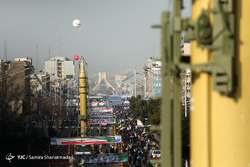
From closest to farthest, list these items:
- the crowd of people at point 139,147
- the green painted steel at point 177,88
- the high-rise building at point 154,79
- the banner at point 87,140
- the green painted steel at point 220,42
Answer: the green painted steel at point 220,42
the green painted steel at point 177,88
the banner at point 87,140
the crowd of people at point 139,147
the high-rise building at point 154,79

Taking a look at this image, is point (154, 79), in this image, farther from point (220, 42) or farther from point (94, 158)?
point (220, 42)

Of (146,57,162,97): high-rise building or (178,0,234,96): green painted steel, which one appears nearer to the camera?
(178,0,234,96): green painted steel

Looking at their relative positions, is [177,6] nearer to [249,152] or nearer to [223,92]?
[223,92]

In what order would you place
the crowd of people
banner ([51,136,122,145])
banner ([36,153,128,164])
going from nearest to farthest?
banner ([36,153,128,164])
banner ([51,136,122,145])
the crowd of people

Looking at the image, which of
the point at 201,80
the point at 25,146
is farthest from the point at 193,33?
the point at 25,146

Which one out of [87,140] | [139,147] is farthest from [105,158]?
[139,147]

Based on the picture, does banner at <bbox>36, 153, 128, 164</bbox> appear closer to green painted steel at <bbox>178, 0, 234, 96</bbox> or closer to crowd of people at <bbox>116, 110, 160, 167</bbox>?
crowd of people at <bbox>116, 110, 160, 167</bbox>

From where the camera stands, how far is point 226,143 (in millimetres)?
3047

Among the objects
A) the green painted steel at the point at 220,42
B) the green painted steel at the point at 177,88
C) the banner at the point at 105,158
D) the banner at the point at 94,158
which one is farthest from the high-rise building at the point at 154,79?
the green painted steel at the point at 220,42

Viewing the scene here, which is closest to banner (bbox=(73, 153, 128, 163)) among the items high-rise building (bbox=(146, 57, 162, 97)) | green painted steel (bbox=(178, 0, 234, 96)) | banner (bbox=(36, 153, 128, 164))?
banner (bbox=(36, 153, 128, 164))

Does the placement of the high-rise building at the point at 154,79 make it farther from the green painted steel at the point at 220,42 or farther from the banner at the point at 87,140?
the green painted steel at the point at 220,42

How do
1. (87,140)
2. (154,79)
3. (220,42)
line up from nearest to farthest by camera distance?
(220,42)
(87,140)
(154,79)

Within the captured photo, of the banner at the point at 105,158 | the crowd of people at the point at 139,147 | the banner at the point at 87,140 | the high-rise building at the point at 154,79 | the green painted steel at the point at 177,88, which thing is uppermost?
the high-rise building at the point at 154,79

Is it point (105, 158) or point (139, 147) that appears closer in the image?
point (105, 158)
